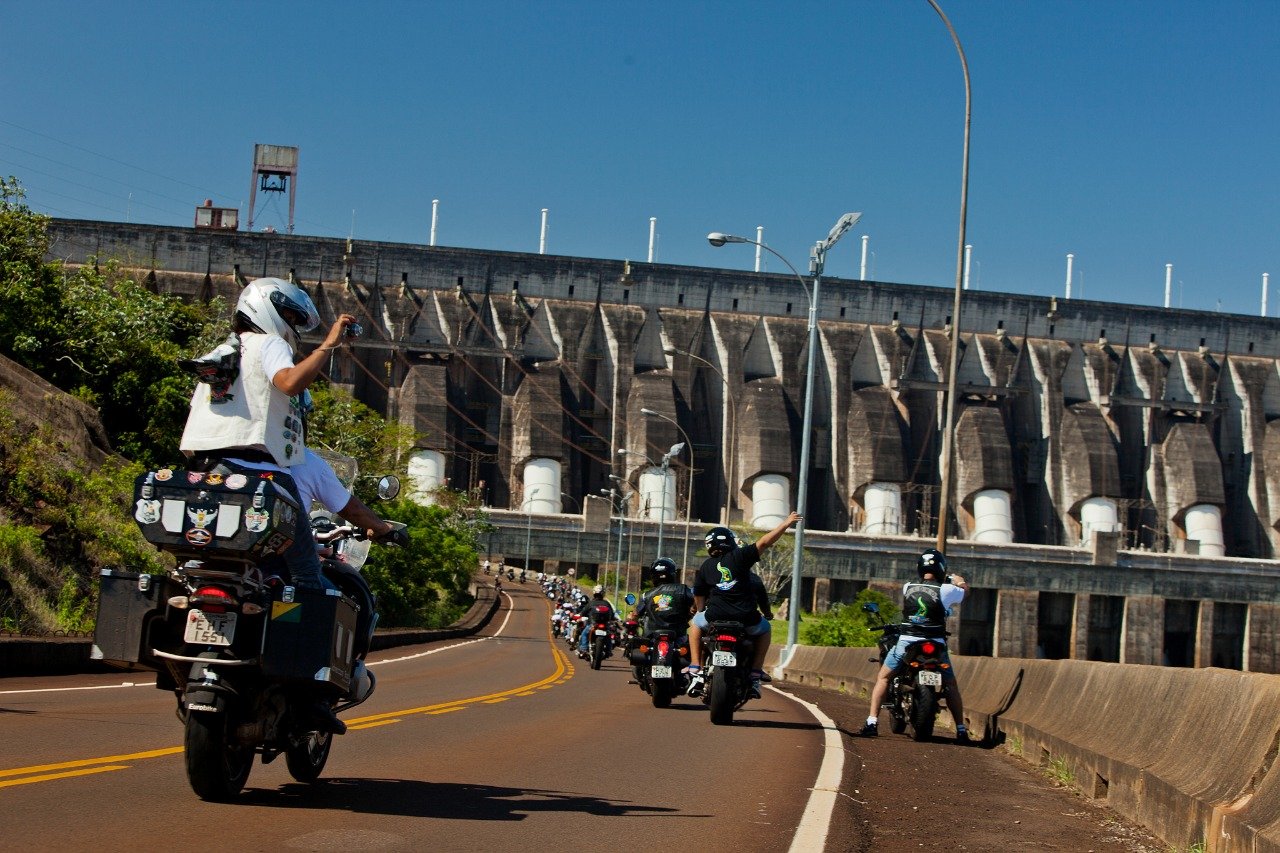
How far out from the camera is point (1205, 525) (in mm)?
97688

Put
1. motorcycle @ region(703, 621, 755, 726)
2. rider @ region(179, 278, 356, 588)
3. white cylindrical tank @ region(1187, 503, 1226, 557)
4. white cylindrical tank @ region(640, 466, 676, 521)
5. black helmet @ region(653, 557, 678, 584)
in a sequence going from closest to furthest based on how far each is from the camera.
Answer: rider @ region(179, 278, 356, 588), motorcycle @ region(703, 621, 755, 726), black helmet @ region(653, 557, 678, 584), white cylindrical tank @ region(640, 466, 676, 521), white cylindrical tank @ region(1187, 503, 1226, 557)

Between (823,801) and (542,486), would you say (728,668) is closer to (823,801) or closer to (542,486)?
(823,801)

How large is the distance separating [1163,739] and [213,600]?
527cm

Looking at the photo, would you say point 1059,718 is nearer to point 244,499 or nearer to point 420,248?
point 244,499

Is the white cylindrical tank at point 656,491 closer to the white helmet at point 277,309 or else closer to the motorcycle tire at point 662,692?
the motorcycle tire at point 662,692

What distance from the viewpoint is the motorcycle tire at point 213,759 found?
647 cm

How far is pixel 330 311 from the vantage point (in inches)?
3671

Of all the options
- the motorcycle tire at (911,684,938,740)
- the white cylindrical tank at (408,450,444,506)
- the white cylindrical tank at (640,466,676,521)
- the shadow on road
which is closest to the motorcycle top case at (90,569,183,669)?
the shadow on road

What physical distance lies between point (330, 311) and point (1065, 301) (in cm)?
4857

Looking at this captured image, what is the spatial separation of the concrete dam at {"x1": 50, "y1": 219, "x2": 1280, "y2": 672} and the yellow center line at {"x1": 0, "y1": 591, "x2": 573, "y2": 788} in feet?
222

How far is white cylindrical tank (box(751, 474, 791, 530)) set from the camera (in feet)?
300

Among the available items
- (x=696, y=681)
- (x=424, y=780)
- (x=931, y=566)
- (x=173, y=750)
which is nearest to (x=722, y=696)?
(x=696, y=681)

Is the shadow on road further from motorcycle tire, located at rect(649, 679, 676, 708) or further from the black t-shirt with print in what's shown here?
motorcycle tire, located at rect(649, 679, 676, 708)

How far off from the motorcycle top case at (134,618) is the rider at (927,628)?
27.5 ft
